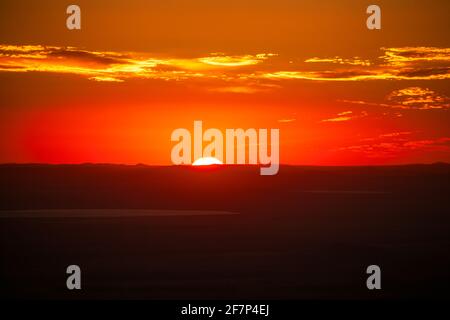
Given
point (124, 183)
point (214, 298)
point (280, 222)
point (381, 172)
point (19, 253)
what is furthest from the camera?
point (381, 172)

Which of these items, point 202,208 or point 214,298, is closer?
point 214,298

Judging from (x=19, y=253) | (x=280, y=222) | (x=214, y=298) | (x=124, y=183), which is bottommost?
(x=214, y=298)

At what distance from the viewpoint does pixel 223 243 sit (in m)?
31.5

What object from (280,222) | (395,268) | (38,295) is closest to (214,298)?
(38,295)

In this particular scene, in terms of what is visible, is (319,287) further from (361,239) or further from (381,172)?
(381,172)

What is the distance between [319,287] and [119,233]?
1306cm

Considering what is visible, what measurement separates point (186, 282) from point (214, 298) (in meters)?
2.53

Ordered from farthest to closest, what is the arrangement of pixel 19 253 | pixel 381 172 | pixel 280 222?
pixel 381 172 < pixel 280 222 < pixel 19 253

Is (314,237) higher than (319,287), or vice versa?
(314,237)

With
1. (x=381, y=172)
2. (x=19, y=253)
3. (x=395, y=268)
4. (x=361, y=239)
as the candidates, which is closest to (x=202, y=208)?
(x=361, y=239)

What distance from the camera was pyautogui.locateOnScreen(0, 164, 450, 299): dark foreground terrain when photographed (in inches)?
931

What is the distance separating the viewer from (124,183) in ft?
244

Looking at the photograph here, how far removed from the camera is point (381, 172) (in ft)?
308

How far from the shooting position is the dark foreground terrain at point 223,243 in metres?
23.7
